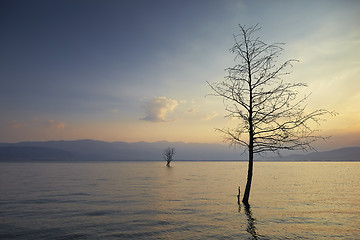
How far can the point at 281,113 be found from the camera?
61.0 ft

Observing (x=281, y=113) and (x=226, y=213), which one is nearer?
(x=281, y=113)

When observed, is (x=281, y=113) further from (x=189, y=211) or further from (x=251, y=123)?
(x=189, y=211)

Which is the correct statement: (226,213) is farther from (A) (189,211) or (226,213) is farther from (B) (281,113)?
(B) (281,113)

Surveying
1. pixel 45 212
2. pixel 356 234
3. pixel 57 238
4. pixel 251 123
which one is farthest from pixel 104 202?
pixel 356 234

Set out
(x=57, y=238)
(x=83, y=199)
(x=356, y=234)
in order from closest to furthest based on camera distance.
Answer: (x=57, y=238) → (x=356, y=234) → (x=83, y=199)

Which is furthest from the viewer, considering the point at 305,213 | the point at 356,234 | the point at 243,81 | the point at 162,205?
the point at 162,205

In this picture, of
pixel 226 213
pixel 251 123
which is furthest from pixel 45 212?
pixel 251 123

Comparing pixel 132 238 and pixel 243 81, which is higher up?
pixel 243 81

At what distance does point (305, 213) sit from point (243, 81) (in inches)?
551

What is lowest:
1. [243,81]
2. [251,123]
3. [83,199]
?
[83,199]

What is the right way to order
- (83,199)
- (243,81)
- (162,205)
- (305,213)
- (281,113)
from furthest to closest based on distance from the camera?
(83,199) < (162,205) < (305,213) < (243,81) < (281,113)

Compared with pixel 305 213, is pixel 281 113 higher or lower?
higher

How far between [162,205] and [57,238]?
12323 millimetres

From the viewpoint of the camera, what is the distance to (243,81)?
2039cm
